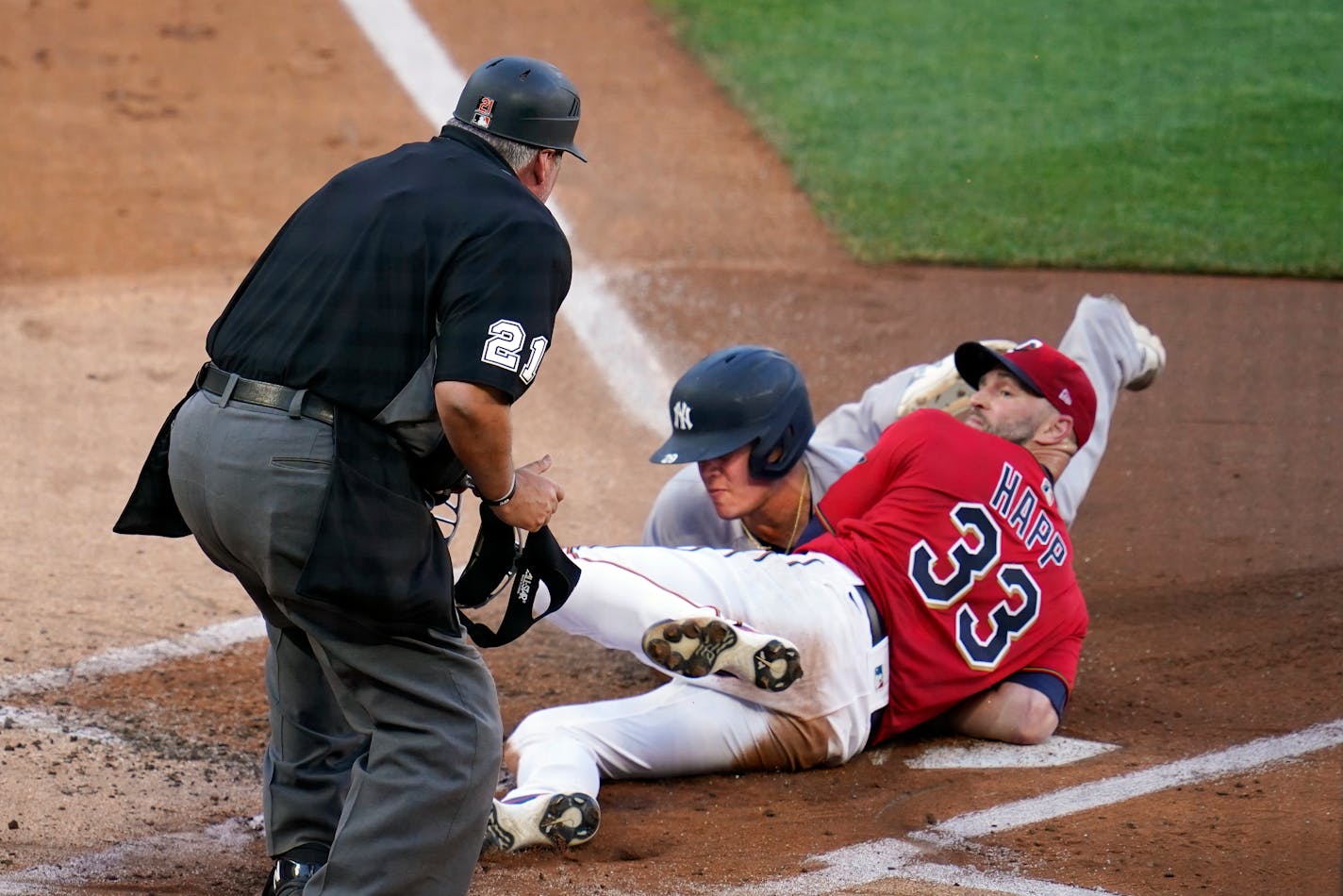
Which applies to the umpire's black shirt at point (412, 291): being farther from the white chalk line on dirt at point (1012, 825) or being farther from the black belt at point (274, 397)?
the white chalk line on dirt at point (1012, 825)

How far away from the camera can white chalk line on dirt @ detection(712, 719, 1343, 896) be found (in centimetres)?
330

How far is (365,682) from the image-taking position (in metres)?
2.91

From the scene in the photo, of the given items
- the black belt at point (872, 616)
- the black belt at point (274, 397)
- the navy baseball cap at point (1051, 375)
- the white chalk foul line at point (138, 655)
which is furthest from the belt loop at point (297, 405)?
the navy baseball cap at point (1051, 375)

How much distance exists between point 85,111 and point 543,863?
6.49 m

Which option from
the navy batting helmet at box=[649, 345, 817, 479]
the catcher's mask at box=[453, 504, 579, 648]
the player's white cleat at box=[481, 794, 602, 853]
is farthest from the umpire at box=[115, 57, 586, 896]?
the navy batting helmet at box=[649, 345, 817, 479]

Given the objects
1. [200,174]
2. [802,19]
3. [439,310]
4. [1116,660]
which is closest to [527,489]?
[439,310]

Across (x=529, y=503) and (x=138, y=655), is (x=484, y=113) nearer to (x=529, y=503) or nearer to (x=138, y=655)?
(x=529, y=503)

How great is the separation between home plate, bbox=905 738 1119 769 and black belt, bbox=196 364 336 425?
1982 millimetres

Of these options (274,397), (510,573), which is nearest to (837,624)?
(510,573)

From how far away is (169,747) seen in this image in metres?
3.93

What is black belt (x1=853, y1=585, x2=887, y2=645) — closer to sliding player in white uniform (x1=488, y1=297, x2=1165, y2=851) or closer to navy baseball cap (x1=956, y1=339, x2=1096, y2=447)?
sliding player in white uniform (x1=488, y1=297, x2=1165, y2=851)

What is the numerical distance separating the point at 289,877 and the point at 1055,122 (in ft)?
24.2

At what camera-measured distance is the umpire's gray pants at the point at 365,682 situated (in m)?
2.81

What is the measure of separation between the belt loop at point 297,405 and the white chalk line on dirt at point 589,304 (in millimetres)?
3470
